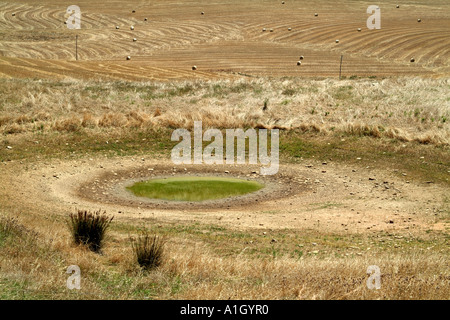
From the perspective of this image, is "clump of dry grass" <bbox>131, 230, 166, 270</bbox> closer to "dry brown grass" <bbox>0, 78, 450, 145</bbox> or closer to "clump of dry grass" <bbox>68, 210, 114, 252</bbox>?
"clump of dry grass" <bbox>68, 210, 114, 252</bbox>

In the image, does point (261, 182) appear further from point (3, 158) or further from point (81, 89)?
point (81, 89)

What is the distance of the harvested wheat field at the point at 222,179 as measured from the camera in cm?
1002

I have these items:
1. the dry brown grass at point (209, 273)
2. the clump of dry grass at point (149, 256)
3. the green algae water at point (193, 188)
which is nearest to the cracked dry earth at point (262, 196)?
the green algae water at point (193, 188)

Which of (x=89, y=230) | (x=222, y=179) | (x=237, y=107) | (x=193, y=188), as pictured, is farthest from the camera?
(x=237, y=107)

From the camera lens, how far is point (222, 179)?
20.7 m

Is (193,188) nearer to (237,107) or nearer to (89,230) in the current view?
(89,230)

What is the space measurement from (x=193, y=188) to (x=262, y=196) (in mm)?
2507

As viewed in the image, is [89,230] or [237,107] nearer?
[89,230]

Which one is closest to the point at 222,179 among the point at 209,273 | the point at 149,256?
the point at 149,256

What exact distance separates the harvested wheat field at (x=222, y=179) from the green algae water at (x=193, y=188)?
31 cm

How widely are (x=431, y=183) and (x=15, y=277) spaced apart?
1433 cm

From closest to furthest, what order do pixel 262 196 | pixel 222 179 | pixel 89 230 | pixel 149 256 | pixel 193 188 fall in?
pixel 149 256 < pixel 89 230 < pixel 262 196 < pixel 193 188 < pixel 222 179

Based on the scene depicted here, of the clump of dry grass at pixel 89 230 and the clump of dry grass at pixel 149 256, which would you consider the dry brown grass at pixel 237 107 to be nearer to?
the clump of dry grass at pixel 89 230
